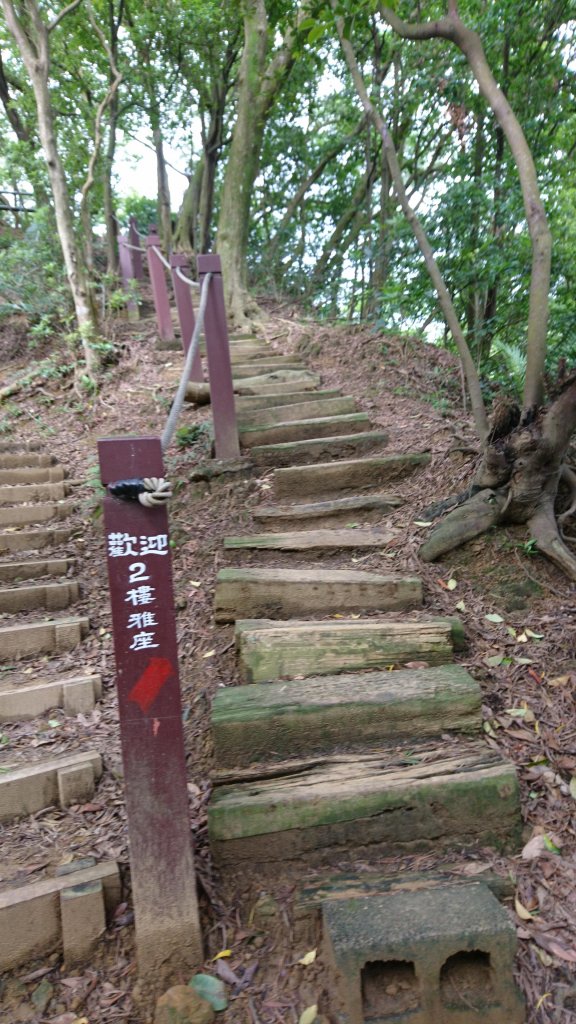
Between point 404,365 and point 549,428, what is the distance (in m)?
2.83

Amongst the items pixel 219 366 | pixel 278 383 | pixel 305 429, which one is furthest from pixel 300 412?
pixel 219 366

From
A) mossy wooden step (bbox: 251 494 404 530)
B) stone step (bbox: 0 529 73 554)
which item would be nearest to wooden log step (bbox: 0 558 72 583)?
stone step (bbox: 0 529 73 554)

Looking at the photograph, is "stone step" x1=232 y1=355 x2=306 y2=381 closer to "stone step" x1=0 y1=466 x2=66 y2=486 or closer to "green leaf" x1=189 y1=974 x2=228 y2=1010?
"stone step" x1=0 y1=466 x2=66 y2=486

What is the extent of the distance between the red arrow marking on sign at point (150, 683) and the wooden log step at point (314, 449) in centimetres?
276

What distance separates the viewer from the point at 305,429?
486 cm

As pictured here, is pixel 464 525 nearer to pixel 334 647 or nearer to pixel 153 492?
pixel 334 647

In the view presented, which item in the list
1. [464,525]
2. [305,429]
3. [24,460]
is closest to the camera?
[464,525]

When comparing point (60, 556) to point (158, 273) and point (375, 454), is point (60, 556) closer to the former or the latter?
point (375, 454)

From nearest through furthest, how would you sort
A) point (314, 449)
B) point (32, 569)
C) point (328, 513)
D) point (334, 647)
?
point (334, 647)
point (32, 569)
point (328, 513)
point (314, 449)

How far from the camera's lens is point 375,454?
4.57 m

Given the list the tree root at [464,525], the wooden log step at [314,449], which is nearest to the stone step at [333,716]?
the tree root at [464,525]

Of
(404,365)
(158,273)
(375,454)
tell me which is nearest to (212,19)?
(158,273)

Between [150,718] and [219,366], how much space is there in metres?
3.04

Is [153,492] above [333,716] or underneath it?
above
